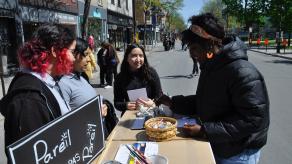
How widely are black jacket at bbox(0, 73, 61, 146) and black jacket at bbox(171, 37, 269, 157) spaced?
120cm

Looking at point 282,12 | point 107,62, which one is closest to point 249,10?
point 282,12

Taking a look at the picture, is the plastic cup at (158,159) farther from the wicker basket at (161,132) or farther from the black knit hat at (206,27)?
the black knit hat at (206,27)

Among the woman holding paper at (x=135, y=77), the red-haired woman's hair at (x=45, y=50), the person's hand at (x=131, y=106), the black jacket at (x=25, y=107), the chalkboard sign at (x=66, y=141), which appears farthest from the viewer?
the woman holding paper at (x=135, y=77)

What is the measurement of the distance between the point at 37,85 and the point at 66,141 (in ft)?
1.26

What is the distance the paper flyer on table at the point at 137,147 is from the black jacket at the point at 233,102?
435 mm

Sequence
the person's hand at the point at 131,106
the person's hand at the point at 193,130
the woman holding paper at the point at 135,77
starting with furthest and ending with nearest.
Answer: the woman holding paper at the point at 135,77, the person's hand at the point at 131,106, the person's hand at the point at 193,130

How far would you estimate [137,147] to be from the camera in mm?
2611

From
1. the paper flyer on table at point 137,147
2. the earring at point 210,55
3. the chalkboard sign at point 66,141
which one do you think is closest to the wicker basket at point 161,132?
the paper flyer on table at point 137,147

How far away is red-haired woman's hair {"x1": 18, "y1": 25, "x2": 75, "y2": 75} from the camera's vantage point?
6.72 feet

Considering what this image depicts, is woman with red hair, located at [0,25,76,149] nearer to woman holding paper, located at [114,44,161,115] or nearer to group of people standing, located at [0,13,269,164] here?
group of people standing, located at [0,13,269,164]

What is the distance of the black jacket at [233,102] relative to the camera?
2275mm

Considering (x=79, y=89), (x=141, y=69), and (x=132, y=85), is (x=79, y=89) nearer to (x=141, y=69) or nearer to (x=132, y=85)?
(x=132, y=85)

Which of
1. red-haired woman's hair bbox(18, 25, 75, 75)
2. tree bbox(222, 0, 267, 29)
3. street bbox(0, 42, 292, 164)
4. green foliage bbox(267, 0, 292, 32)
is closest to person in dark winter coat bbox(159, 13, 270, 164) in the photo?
red-haired woman's hair bbox(18, 25, 75, 75)

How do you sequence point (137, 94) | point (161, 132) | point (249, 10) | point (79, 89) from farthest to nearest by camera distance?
point (249, 10)
point (137, 94)
point (79, 89)
point (161, 132)
